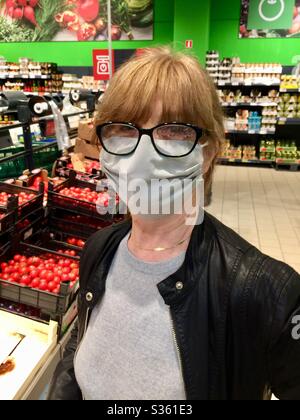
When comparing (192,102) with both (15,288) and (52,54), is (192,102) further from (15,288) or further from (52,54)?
(52,54)

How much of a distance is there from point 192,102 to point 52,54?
9606 mm

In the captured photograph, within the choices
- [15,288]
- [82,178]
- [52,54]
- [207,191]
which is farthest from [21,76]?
[207,191]

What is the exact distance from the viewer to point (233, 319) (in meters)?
0.76

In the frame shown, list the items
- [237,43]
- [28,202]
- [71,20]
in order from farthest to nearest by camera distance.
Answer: [71,20]
[237,43]
[28,202]

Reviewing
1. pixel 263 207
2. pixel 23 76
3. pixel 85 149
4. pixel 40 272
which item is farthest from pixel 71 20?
pixel 40 272

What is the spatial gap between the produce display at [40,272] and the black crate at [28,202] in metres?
0.27

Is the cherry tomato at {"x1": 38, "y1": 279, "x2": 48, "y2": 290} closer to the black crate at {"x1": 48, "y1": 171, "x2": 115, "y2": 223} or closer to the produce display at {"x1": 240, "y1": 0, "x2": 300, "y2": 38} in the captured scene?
the black crate at {"x1": 48, "y1": 171, "x2": 115, "y2": 223}

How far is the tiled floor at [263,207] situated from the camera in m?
4.05

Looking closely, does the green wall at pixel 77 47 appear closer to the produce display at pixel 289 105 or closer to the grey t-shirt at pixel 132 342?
the produce display at pixel 289 105

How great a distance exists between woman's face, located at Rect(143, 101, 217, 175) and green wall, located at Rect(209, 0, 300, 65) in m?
8.03

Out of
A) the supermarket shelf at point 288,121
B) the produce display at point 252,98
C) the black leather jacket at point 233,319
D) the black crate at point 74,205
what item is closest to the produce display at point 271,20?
the produce display at point 252,98

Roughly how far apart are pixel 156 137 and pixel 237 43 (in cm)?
825

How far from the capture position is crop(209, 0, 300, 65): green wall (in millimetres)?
7645

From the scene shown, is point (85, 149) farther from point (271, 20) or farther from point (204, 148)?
point (271, 20)
